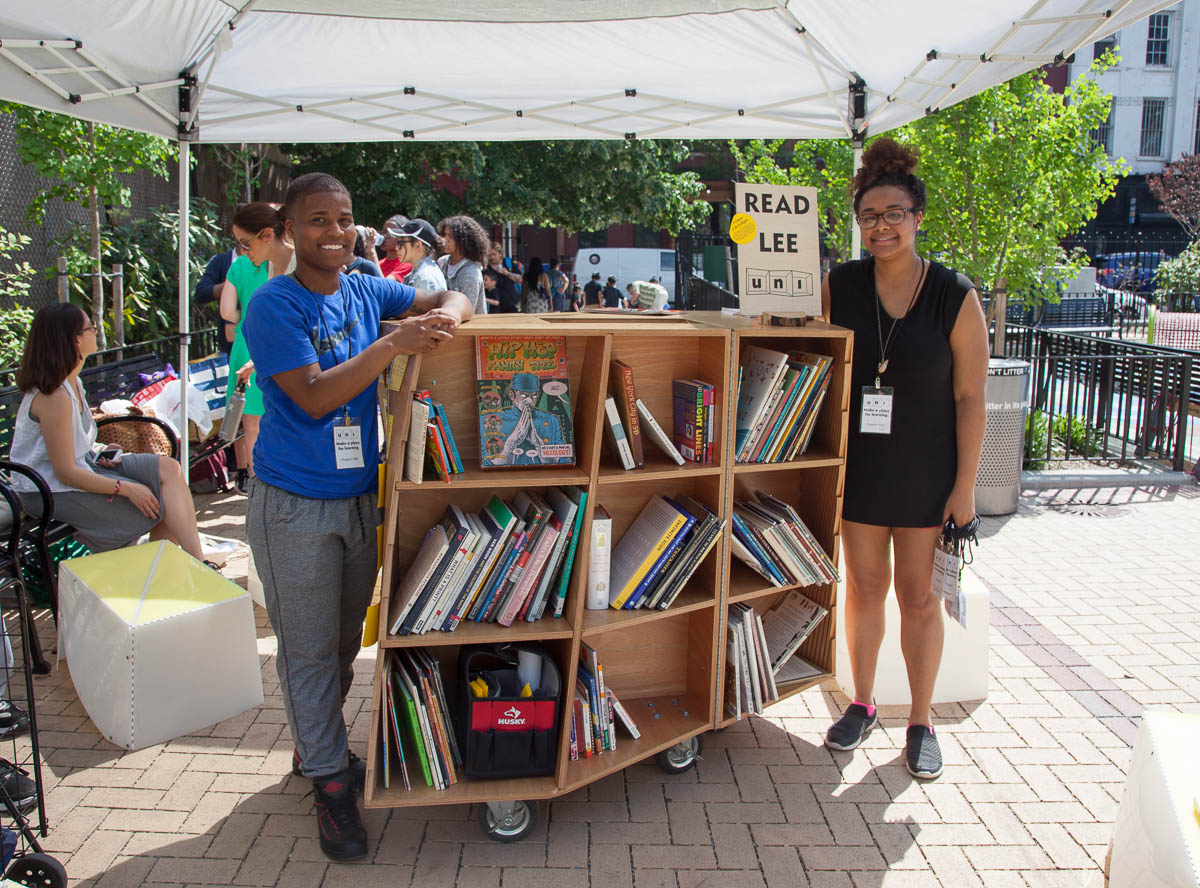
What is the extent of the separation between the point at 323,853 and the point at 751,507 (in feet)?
6.30

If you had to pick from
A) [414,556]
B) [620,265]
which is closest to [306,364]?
[414,556]

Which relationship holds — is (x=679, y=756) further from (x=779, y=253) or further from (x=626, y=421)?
(x=779, y=253)

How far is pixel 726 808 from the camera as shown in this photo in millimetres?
3211

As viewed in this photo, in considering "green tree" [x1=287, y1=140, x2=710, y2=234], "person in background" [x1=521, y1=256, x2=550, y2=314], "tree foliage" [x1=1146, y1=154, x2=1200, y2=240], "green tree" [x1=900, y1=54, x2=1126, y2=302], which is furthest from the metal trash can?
"tree foliage" [x1=1146, y1=154, x2=1200, y2=240]

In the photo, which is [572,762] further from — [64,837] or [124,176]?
[124,176]

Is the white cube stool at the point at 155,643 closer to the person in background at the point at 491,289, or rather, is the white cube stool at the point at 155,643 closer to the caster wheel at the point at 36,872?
the caster wheel at the point at 36,872

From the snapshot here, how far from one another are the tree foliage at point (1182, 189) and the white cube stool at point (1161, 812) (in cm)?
3650

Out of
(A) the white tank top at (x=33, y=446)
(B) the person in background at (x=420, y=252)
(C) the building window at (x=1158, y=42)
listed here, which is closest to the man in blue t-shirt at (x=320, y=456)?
(A) the white tank top at (x=33, y=446)

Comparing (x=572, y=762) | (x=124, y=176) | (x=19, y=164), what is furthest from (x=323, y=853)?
(x=124, y=176)

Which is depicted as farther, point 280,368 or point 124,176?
point 124,176

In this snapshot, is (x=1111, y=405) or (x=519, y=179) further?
(x=519, y=179)

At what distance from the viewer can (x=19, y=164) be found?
870 centimetres

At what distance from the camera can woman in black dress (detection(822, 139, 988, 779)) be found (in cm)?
324

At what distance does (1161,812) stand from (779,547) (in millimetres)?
1476
